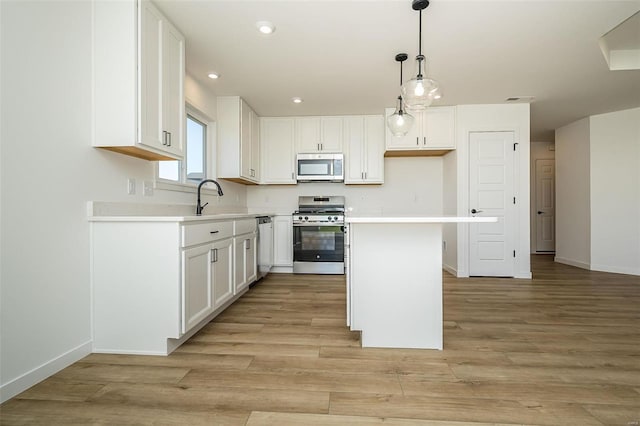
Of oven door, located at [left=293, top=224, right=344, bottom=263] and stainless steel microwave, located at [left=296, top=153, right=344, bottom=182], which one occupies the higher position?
stainless steel microwave, located at [left=296, top=153, right=344, bottom=182]

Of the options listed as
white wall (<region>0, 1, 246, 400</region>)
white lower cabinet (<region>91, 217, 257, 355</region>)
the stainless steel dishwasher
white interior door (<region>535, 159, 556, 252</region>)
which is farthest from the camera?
white interior door (<region>535, 159, 556, 252</region>)

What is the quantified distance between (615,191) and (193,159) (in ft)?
19.3

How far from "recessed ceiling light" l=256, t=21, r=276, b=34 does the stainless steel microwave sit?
7.28 ft

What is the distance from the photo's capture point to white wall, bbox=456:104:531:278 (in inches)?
157

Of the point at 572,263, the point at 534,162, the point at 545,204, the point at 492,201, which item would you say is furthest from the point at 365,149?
the point at 545,204

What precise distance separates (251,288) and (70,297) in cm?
196

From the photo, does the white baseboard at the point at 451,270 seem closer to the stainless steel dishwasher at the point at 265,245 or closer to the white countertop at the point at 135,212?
the stainless steel dishwasher at the point at 265,245

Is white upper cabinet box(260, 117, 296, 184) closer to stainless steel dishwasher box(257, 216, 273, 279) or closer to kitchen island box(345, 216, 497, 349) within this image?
stainless steel dishwasher box(257, 216, 273, 279)

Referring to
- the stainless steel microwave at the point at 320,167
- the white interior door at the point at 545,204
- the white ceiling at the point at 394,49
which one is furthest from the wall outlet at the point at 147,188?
the white interior door at the point at 545,204

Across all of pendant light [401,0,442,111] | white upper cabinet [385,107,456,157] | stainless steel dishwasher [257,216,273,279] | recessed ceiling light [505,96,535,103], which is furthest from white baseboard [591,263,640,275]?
stainless steel dishwasher [257,216,273,279]

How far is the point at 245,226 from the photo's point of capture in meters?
3.10

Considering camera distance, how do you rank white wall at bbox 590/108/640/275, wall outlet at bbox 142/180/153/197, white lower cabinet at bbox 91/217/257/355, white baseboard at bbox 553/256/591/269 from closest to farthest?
white lower cabinet at bbox 91/217/257/355 < wall outlet at bbox 142/180/153/197 < white wall at bbox 590/108/640/275 < white baseboard at bbox 553/256/591/269

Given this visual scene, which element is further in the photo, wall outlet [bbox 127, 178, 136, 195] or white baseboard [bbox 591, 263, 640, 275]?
white baseboard [bbox 591, 263, 640, 275]

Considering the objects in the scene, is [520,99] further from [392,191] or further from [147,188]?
[147,188]
